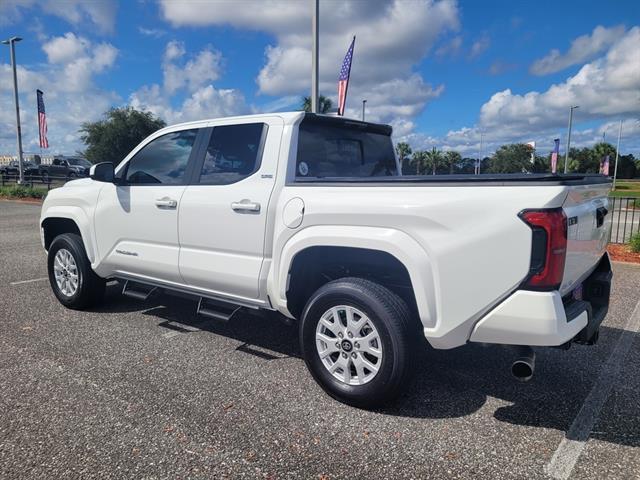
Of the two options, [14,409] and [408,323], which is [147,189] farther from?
[408,323]

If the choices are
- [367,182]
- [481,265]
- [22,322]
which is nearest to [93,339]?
[22,322]

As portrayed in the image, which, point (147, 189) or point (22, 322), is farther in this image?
point (22, 322)

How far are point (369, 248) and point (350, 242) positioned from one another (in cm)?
14

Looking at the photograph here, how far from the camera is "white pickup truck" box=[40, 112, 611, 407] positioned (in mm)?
2646

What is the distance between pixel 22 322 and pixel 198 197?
248 centimetres

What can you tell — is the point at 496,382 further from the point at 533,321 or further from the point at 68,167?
the point at 68,167

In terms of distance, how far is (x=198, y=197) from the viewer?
4.03 metres

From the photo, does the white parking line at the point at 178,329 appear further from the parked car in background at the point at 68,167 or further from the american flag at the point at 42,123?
the parked car in background at the point at 68,167

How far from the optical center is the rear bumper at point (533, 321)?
8.51ft

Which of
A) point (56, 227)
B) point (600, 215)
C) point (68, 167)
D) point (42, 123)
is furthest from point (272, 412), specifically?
point (68, 167)

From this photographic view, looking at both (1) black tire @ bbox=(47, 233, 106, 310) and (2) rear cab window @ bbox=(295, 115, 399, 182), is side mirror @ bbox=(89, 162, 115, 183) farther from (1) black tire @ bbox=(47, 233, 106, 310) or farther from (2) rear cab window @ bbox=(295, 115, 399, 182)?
(2) rear cab window @ bbox=(295, 115, 399, 182)

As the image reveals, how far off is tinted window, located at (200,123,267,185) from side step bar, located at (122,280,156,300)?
4.28 ft

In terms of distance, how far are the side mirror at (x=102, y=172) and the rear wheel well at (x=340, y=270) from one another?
2.24 meters

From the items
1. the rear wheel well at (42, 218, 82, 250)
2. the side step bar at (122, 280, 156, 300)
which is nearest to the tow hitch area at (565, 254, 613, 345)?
the side step bar at (122, 280, 156, 300)
